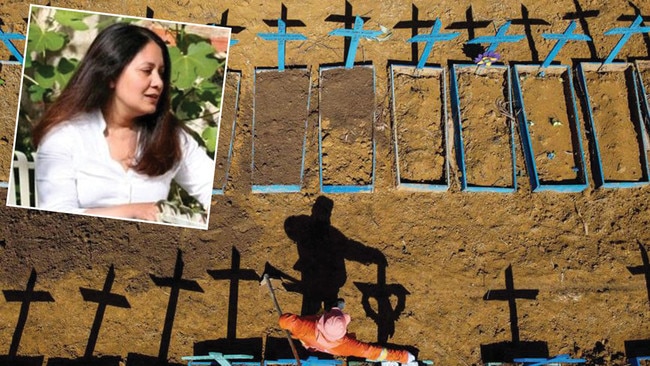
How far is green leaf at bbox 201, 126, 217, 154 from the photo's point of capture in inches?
254

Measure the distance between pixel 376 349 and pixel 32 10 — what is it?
6.76 m

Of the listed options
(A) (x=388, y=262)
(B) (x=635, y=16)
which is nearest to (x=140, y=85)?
(A) (x=388, y=262)

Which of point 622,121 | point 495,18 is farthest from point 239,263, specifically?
point 622,121

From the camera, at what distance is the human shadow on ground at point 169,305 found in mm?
6555

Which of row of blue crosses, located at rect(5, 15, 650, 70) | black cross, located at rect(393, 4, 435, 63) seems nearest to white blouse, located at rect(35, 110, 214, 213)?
row of blue crosses, located at rect(5, 15, 650, 70)

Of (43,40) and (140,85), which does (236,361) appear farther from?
(43,40)

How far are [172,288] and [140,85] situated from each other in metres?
2.89

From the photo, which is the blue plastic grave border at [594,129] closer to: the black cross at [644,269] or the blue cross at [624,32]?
the blue cross at [624,32]

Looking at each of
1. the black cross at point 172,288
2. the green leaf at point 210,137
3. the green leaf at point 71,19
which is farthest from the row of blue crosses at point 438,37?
the black cross at point 172,288

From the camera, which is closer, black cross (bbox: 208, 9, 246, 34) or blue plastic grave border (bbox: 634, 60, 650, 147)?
blue plastic grave border (bbox: 634, 60, 650, 147)

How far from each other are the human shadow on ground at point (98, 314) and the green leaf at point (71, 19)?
3.43 m

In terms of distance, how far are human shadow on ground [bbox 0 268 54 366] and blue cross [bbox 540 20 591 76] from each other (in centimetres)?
812

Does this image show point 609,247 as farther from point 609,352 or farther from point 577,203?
point 609,352

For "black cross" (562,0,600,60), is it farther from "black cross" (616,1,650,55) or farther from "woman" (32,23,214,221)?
"woman" (32,23,214,221)
